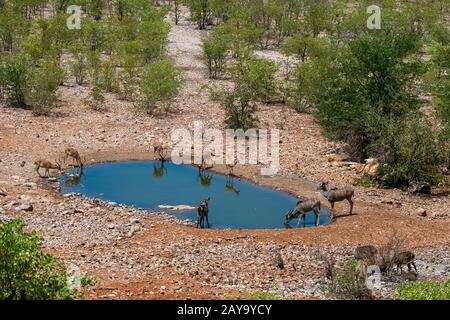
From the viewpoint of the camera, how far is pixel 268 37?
49844 millimetres

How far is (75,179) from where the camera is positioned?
2238 centimetres

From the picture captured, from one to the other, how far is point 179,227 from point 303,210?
11.1 feet

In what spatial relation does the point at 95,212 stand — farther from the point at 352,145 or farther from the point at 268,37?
the point at 268,37

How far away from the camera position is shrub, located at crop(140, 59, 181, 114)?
2900cm

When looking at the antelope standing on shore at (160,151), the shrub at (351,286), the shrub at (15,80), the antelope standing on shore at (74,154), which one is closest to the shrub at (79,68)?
the shrub at (15,80)

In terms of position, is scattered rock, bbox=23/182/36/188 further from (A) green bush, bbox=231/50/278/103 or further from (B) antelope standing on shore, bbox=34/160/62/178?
(A) green bush, bbox=231/50/278/103

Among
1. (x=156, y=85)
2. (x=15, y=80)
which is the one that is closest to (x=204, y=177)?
(x=156, y=85)

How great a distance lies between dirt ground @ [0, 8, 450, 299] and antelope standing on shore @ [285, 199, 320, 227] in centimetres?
64

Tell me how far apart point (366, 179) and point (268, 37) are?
2933 cm

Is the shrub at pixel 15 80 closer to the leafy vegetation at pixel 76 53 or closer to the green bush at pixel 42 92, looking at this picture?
the leafy vegetation at pixel 76 53

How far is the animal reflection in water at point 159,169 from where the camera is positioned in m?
23.4

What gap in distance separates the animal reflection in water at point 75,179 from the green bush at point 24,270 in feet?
37.3

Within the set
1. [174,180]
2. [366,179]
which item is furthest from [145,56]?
[366,179]

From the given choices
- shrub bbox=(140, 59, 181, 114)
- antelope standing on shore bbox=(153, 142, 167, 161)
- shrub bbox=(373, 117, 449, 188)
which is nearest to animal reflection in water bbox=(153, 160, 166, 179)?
antelope standing on shore bbox=(153, 142, 167, 161)
